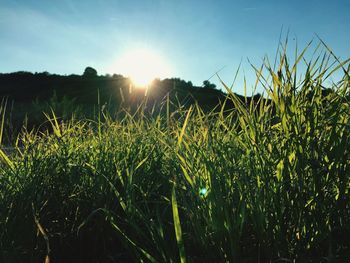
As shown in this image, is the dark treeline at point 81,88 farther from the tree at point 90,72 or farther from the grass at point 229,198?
the grass at point 229,198

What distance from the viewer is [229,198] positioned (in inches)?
40.4

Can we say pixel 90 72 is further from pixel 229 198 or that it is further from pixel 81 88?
pixel 229 198

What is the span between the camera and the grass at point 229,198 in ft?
2.97

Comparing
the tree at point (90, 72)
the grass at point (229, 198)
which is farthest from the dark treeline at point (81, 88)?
the grass at point (229, 198)

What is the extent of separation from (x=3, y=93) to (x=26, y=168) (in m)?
18.9

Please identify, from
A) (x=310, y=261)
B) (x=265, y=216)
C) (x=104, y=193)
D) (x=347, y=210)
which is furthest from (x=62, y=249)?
(x=347, y=210)

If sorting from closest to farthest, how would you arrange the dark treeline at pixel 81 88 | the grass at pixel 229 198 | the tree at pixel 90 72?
the grass at pixel 229 198
the dark treeline at pixel 81 88
the tree at pixel 90 72

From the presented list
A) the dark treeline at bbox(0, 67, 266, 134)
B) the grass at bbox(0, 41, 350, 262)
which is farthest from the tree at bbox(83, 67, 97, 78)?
the grass at bbox(0, 41, 350, 262)

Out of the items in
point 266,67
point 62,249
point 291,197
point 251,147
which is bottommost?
point 62,249

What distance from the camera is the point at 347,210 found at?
993mm

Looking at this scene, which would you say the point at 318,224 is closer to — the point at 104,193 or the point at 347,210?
the point at 347,210

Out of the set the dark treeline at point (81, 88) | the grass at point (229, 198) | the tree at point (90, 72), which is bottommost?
the grass at point (229, 198)

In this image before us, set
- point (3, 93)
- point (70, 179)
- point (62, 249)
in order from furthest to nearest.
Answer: point (3, 93) → point (70, 179) → point (62, 249)

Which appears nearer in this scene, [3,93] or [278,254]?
[278,254]
